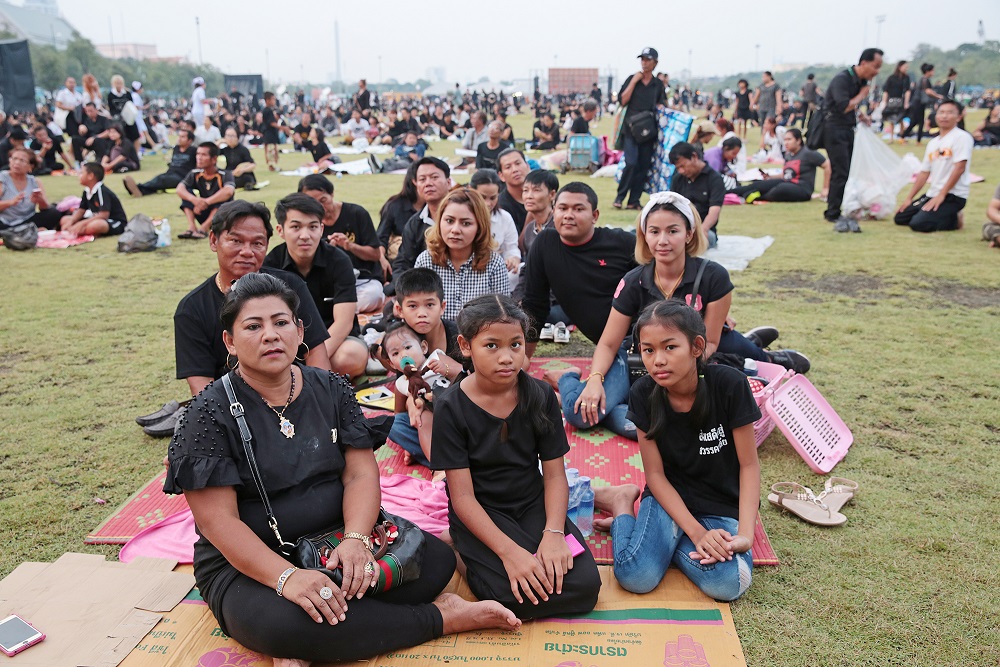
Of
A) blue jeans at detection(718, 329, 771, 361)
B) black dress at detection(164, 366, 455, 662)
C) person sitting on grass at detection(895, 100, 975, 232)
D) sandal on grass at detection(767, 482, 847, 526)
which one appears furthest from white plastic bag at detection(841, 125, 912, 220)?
black dress at detection(164, 366, 455, 662)

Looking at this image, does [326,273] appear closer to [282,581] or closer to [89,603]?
[89,603]

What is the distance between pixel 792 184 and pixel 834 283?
5317mm

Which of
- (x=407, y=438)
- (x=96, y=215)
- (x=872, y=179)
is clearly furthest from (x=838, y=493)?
(x=96, y=215)

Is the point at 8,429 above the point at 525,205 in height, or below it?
below

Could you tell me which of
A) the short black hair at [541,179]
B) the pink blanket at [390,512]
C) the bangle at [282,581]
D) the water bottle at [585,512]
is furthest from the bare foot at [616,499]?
the short black hair at [541,179]

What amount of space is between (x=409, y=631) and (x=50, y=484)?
2330mm

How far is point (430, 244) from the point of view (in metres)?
4.85

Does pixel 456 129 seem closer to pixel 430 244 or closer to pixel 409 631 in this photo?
pixel 430 244

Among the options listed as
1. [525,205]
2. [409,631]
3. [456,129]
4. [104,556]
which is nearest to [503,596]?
[409,631]

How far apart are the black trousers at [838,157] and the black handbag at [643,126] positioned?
2248 millimetres

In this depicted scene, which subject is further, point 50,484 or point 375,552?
point 50,484

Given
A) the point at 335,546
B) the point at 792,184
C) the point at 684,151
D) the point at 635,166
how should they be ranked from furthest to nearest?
the point at 792,184
the point at 635,166
the point at 684,151
the point at 335,546

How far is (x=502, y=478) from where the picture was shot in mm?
2859

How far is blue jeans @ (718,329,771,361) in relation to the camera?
4359mm
